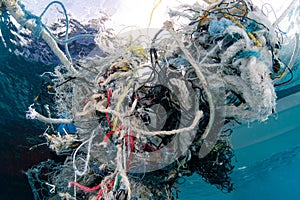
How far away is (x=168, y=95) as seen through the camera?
2357mm

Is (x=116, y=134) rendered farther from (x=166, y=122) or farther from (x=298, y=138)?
(x=298, y=138)

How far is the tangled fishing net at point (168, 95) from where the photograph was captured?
2.05 metres

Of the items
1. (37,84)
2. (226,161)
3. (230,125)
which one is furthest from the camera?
(37,84)

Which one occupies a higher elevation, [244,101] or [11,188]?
[244,101]

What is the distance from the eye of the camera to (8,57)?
5.79 metres

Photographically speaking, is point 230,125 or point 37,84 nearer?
point 230,125

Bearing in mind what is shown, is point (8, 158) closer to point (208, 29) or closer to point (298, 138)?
point (208, 29)

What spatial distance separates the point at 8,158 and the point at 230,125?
6.87 meters

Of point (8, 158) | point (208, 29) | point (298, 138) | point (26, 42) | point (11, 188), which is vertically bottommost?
point (298, 138)

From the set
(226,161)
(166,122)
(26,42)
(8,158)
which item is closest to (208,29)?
(166,122)

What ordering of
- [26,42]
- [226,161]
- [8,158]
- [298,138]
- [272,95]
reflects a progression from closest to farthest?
[272,95] → [226,161] → [26,42] → [8,158] → [298,138]

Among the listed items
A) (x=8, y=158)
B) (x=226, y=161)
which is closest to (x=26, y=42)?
(x=8, y=158)

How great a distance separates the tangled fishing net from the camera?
205cm

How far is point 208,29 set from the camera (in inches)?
92.6
